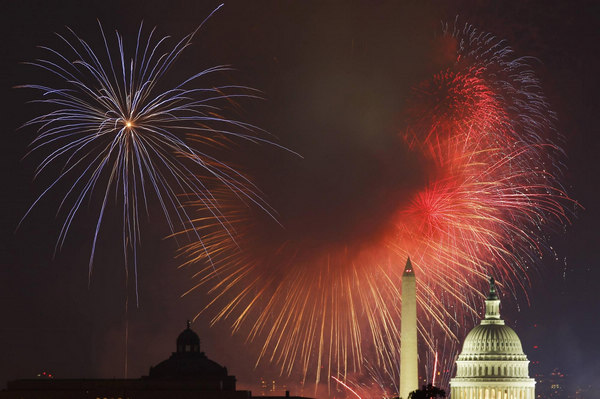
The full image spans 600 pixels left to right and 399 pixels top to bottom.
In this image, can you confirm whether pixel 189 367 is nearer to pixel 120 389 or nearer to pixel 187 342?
pixel 187 342

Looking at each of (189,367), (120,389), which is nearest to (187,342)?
(189,367)

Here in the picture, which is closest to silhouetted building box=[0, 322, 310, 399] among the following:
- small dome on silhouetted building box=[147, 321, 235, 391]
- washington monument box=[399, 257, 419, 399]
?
small dome on silhouetted building box=[147, 321, 235, 391]

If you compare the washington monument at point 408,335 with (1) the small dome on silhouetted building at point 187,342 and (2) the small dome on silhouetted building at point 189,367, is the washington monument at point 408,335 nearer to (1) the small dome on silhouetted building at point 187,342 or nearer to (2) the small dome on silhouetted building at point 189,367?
(2) the small dome on silhouetted building at point 189,367

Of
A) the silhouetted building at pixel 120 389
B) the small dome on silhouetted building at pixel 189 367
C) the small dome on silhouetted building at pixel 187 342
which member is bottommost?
the silhouetted building at pixel 120 389

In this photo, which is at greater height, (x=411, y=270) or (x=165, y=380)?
(x=411, y=270)

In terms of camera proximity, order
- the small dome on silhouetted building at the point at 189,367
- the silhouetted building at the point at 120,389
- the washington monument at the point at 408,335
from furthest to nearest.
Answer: the small dome on silhouetted building at the point at 189,367 → the washington monument at the point at 408,335 → the silhouetted building at the point at 120,389

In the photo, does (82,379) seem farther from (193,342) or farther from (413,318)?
(413,318)

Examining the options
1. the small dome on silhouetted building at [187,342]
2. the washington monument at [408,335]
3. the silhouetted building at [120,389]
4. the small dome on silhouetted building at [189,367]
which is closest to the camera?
the silhouetted building at [120,389]

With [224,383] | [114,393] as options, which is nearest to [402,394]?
[224,383]

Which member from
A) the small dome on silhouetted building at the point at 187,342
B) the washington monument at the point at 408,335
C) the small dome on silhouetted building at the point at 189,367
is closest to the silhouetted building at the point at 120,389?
the small dome on silhouetted building at the point at 189,367

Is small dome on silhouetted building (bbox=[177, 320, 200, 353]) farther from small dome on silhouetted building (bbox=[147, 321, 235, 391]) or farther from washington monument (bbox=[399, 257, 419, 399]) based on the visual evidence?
washington monument (bbox=[399, 257, 419, 399])

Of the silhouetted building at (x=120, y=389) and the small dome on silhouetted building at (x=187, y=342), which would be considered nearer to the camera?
the silhouetted building at (x=120, y=389)
